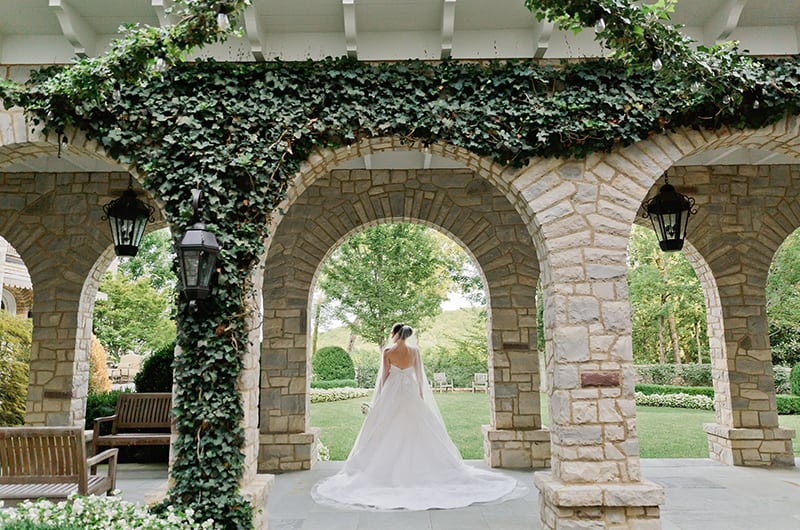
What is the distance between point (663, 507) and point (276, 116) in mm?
4893

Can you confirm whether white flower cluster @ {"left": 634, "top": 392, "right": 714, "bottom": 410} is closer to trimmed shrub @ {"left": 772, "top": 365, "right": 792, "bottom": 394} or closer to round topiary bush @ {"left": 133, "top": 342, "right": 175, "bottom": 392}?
trimmed shrub @ {"left": 772, "top": 365, "right": 792, "bottom": 394}

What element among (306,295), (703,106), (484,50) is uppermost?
(484,50)

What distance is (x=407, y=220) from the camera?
6980mm

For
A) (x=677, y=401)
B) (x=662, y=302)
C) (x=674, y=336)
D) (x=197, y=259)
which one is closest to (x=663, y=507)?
(x=197, y=259)

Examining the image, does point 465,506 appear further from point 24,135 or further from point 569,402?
point 24,135

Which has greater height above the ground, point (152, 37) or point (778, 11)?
point (778, 11)

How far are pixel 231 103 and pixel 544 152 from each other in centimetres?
251

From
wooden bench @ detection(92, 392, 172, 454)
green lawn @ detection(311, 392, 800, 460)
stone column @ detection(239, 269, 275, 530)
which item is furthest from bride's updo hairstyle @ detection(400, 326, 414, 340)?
green lawn @ detection(311, 392, 800, 460)

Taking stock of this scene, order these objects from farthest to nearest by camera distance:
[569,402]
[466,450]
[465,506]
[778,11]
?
[466,450], [465,506], [778,11], [569,402]

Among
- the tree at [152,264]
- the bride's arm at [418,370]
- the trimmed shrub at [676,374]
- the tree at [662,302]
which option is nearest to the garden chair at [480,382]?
the trimmed shrub at [676,374]

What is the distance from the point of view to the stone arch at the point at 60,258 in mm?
6613

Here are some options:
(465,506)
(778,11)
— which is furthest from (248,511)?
(778,11)

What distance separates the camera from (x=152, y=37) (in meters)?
3.71

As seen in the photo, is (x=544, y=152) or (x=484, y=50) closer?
(x=544, y=152)
